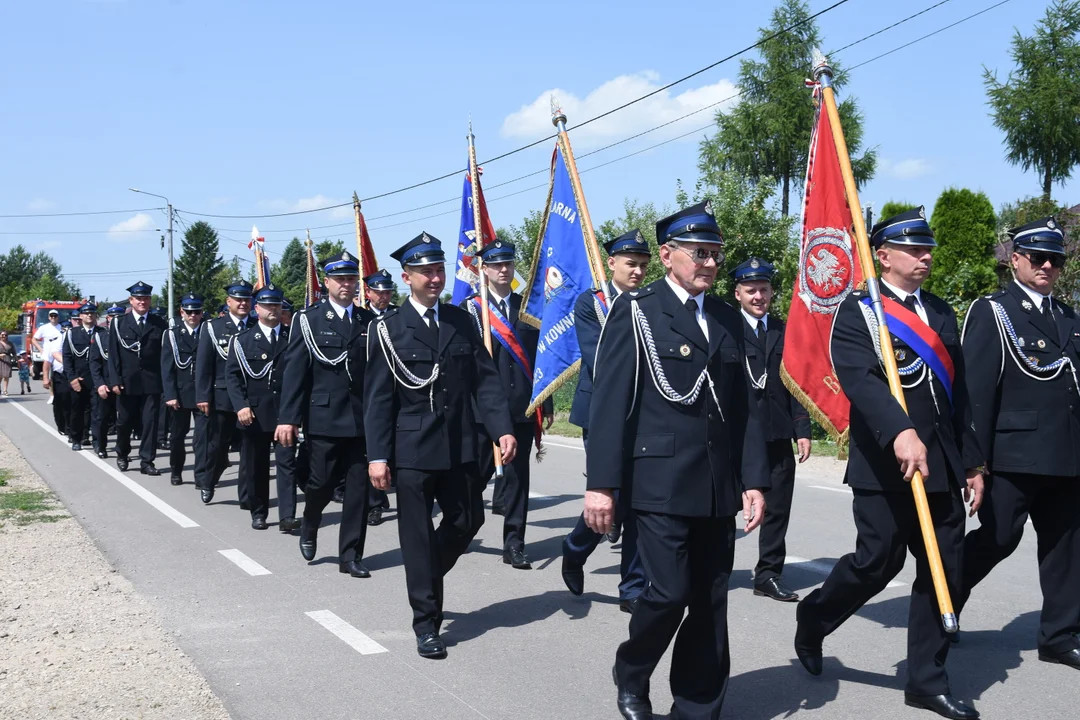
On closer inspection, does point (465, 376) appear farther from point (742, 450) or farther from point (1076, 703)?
point (1076, 703)

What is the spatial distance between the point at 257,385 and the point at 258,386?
1 centimetres

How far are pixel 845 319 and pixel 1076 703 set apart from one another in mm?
1929

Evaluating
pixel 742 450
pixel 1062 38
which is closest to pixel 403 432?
pixel 742 450

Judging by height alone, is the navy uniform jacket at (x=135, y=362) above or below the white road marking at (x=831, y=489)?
above

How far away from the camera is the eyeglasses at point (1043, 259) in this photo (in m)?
5.64

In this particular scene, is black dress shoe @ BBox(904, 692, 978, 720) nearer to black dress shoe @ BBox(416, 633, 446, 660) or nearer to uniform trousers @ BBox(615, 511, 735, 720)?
uniform trousers @ BBox(615, 511, 735, 720)

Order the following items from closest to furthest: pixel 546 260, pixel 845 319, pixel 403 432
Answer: pixel 845 319 < pixel 403 432 < pixel 546 260

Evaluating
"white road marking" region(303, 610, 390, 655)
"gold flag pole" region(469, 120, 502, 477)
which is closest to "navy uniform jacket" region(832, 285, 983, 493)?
"gold flag pole" region(469, 120, 502, 477)

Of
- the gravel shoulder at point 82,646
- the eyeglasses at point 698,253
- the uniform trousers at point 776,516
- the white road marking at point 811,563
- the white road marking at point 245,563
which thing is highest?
the eyeglasses at point 698,253

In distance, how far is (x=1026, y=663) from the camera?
551 cm

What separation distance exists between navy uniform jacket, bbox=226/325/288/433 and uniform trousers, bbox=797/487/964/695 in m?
6.45

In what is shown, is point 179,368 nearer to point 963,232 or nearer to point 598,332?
point 598,332

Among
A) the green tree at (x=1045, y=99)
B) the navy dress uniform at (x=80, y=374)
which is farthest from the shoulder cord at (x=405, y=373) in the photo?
the green tree at (x=1045, y=99)

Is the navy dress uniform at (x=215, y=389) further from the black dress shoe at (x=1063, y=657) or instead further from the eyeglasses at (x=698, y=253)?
the black dress shoe at (x=1063, y=657)
